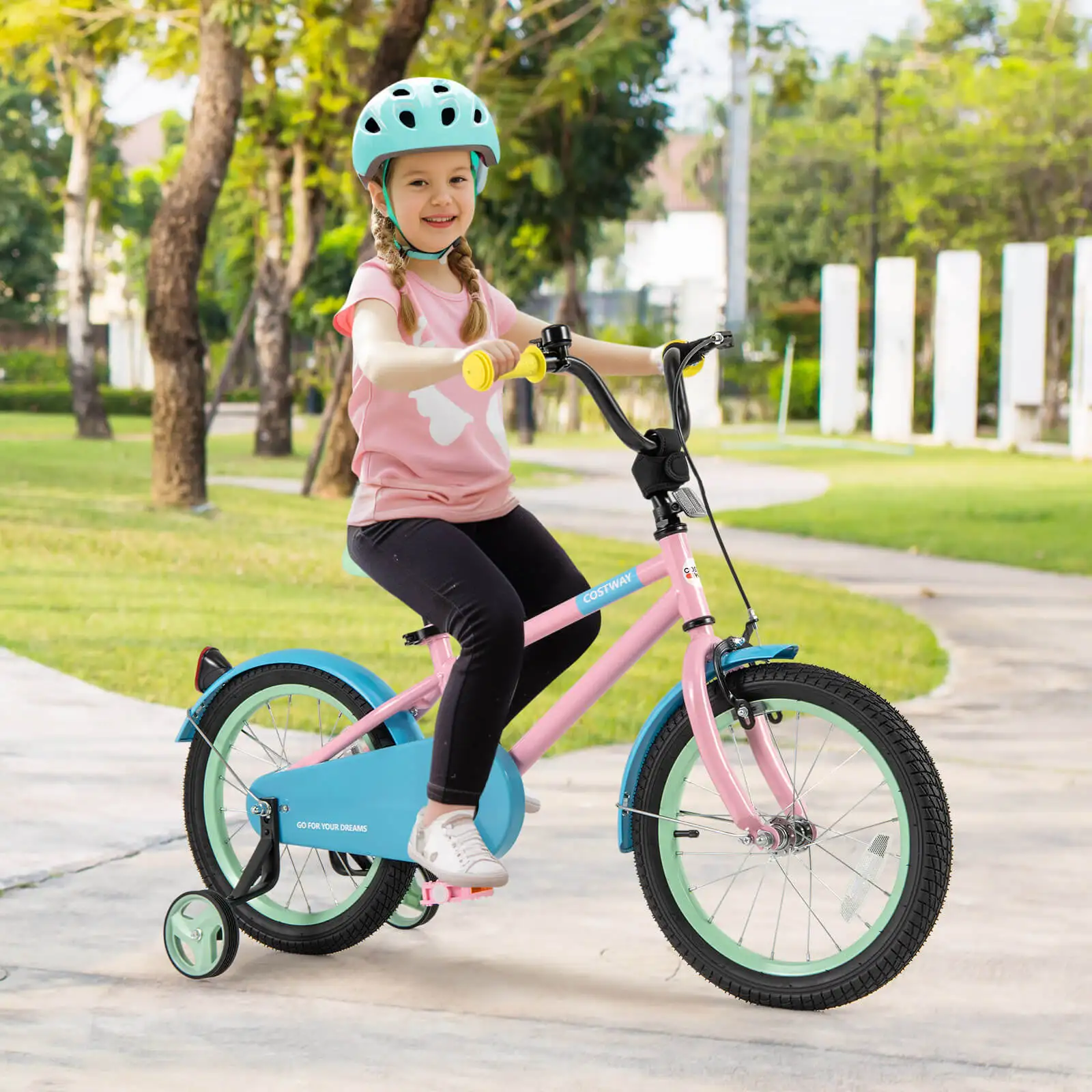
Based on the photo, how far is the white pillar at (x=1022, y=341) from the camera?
2925cm

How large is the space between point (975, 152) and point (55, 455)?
80.8ft

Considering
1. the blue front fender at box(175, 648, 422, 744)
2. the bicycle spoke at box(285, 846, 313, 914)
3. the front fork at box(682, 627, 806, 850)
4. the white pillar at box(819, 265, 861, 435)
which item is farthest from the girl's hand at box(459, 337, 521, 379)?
the white pillar at box(819, 265, 861, 435)

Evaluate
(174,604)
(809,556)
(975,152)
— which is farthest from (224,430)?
(174,604)

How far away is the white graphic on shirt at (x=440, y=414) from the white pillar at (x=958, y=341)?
2877 centimetres

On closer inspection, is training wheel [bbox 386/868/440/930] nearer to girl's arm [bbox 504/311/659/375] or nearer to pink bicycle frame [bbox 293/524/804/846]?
pink bicycle frame [bbox 293/524/804/846]

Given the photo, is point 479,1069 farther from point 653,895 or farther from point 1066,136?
point 1066,136

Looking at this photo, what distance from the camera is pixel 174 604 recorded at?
33.0 ft

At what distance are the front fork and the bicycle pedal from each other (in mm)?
253

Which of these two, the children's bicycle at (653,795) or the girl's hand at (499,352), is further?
the children's bicycle at (653,795)

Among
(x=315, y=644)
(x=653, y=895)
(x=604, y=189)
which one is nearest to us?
(x=653, y=895)

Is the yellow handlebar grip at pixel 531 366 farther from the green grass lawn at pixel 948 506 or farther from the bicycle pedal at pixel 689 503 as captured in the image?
the green grass lawn at pixel 948 506

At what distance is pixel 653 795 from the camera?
3869 millimetres

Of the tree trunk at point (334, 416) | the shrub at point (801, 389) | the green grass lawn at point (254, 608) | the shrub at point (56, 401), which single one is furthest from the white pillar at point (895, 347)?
the green grass lawn at point (254, 608)

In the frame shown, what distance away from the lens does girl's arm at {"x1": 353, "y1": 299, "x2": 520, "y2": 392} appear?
3.45m
